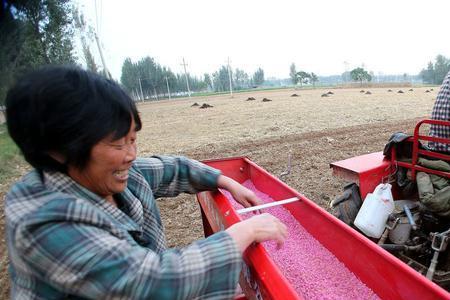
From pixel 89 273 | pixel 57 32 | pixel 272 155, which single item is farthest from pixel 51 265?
pixel 57 32

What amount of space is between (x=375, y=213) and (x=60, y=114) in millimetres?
2374

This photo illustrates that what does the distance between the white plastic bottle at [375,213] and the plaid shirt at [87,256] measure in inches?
72.1

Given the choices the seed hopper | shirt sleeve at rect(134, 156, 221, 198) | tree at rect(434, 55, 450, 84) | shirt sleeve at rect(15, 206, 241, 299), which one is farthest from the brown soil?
tree at rect(434, 55, 450, 84)

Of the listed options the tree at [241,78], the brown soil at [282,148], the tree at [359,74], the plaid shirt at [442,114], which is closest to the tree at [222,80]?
the tree at [241,78]

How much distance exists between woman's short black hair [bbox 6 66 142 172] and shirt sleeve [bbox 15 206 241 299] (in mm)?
220

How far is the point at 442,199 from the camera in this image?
230 centimetres

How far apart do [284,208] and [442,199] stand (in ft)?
3.62

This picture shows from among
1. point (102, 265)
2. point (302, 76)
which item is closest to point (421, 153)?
point (102, 265)

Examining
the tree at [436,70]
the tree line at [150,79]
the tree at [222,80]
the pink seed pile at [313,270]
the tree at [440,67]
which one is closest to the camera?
the pink seed pile at [313,270]

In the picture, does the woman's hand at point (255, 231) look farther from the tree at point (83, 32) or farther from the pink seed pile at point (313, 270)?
the tree at point (83, 32)

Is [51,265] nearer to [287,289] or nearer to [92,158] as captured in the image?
[92,158]

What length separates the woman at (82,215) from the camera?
87 centimetres

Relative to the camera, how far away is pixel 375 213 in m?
2.54

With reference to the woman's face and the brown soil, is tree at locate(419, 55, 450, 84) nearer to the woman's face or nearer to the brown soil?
the brown soil
